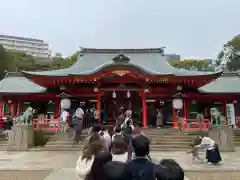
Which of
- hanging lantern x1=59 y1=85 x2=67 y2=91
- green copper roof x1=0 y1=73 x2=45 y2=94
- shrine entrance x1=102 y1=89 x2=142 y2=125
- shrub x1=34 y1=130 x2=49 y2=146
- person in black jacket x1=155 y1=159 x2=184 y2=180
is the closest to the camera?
person in black jacket x1=155 y1=159 x2=184 y2=180

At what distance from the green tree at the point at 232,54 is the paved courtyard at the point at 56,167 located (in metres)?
48.0

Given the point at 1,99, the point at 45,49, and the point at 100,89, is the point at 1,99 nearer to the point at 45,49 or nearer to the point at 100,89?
the point at 100,89

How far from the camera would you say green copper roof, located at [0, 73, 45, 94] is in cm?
1875

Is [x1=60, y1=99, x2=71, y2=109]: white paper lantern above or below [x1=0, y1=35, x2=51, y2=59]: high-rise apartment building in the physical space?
below

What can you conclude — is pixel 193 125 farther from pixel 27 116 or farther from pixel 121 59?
pixel 27 116

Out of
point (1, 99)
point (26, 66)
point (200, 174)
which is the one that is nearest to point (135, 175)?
point (200, 174)

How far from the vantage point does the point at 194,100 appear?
1817 centimetres

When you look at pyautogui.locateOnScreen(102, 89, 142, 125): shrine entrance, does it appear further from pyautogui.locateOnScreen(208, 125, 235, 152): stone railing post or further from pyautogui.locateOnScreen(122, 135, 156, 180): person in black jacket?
pyautogui.locateOnScreen(122, 135, 156, 180): person in black jacket

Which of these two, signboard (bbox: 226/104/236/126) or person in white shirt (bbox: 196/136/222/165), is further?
signboard (bbox: 226/104/236/126)

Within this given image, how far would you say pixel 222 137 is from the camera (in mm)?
11969

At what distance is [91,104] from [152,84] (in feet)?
16.3

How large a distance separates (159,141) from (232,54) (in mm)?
49072

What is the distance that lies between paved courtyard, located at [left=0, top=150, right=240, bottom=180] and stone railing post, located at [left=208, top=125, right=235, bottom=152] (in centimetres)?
113

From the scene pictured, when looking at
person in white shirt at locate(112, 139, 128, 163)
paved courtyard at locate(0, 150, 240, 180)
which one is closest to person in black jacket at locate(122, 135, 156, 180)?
person in white shirt at locate(112, 139, 128, 163)
